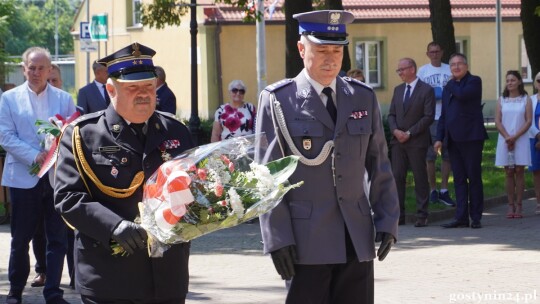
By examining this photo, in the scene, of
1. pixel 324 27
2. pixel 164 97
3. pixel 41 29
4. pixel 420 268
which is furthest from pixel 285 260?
pixel 41 29

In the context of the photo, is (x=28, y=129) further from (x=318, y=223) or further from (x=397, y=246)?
(x=397, y=246)

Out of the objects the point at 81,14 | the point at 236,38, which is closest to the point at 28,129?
the point at 236,38

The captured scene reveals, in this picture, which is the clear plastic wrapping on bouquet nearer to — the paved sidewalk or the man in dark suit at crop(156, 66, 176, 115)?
the paved sidewalk

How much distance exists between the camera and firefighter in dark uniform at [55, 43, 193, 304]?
5340 mm

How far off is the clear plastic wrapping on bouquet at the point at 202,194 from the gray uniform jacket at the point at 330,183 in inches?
23.6

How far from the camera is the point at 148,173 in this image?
18.0ft

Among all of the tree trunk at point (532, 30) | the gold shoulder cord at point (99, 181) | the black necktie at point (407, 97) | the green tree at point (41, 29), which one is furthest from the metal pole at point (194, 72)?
the green tree at point (41, 29)

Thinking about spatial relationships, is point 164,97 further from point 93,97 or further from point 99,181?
point 99,181

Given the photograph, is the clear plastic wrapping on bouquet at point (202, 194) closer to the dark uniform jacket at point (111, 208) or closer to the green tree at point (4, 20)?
the dark uniform jacket at point (111, 208)

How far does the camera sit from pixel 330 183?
19.5ft

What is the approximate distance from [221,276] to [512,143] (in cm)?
588

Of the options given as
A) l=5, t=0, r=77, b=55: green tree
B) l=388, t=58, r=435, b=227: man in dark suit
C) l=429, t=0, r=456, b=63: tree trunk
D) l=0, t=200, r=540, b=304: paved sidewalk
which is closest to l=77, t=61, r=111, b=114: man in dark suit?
l=0, t=200, r=540, b=304: paved sidewalk

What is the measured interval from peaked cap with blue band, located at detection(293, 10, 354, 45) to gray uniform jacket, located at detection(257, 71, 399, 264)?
0.26 meters

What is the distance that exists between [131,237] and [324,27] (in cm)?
162
